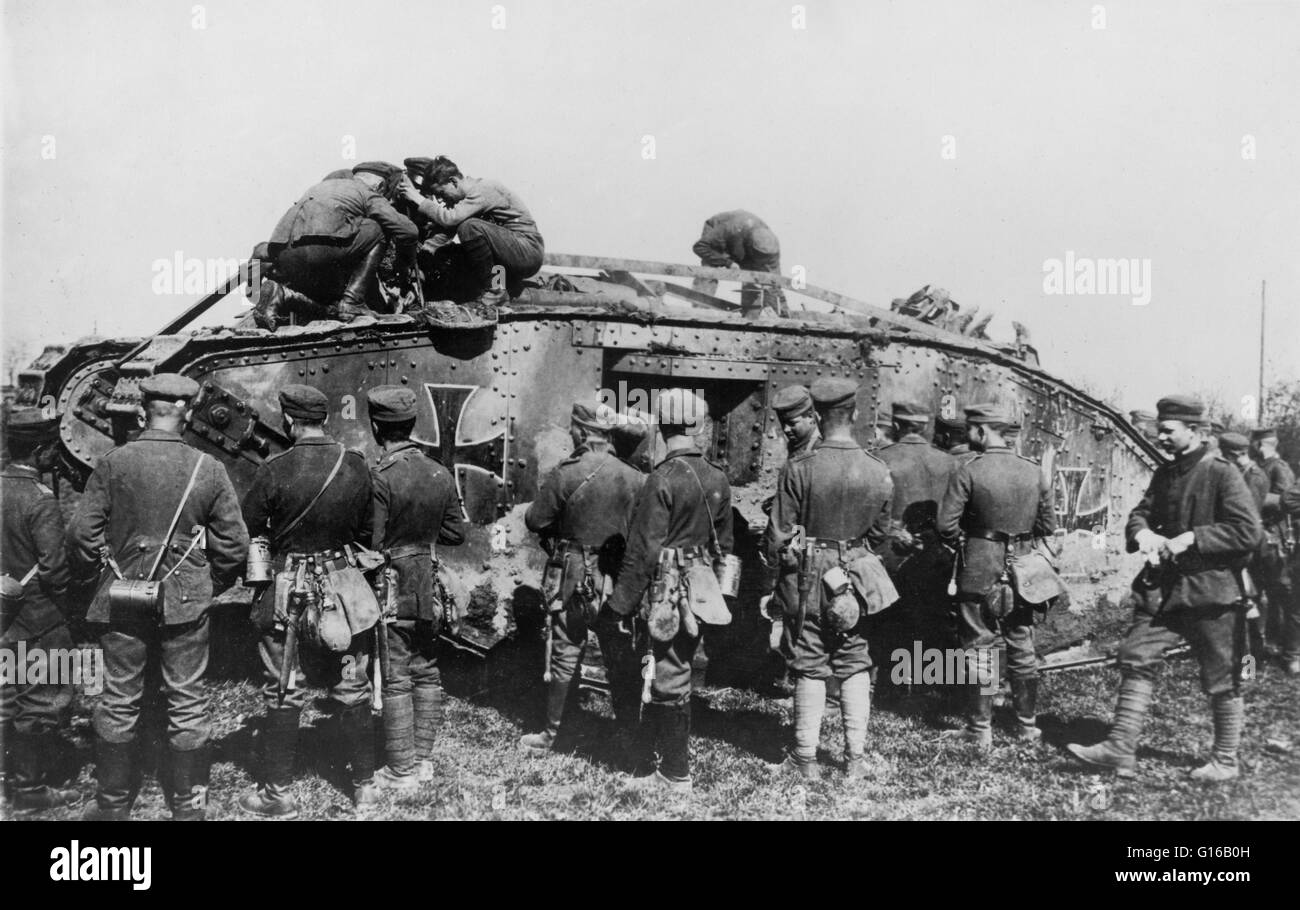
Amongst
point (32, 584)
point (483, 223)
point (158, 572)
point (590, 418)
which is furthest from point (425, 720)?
point (483, 223)

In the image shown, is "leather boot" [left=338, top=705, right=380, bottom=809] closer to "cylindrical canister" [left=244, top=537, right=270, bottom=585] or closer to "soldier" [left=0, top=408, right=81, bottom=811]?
"cylindrical canister" [left=244, top=537, right=270, bottom=585]

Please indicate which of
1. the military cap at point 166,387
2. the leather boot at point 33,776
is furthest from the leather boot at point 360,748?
the military cap at point 166,387

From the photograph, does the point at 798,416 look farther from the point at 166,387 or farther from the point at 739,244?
the point at 739,244

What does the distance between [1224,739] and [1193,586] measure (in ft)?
3.34

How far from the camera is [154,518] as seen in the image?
5.02 metres

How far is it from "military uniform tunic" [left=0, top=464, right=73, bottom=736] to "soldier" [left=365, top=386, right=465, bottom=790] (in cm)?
172

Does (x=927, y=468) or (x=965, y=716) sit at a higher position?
(x=927, y=468)

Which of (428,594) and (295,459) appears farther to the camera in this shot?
(428,594)

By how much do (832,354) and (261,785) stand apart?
5330 millimetres

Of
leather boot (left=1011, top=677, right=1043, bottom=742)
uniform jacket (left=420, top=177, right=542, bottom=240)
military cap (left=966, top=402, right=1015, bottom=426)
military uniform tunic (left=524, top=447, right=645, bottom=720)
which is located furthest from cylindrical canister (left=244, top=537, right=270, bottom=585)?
leather boot (left=1011, top=677, right=1043, bottom=742)
